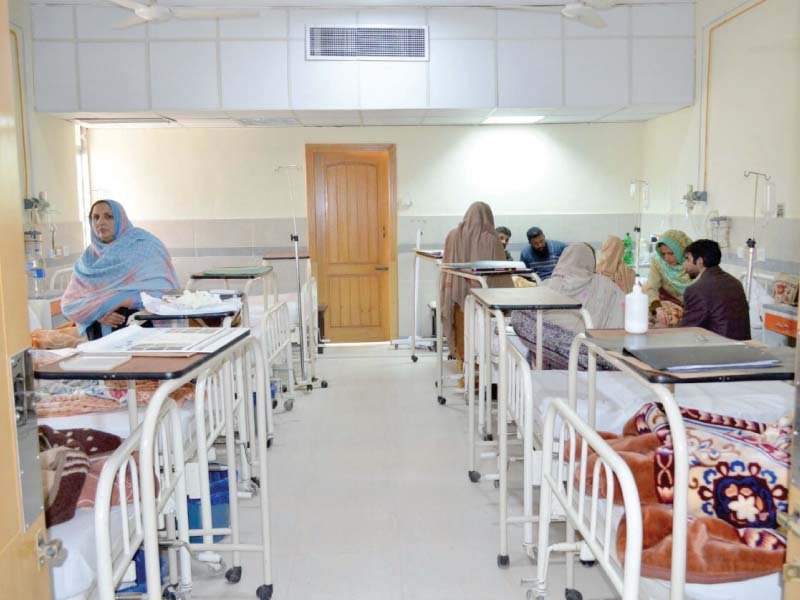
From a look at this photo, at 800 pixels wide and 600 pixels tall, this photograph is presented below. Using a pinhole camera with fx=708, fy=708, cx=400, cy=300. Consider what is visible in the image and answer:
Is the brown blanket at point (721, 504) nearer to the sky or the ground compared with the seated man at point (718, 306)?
nearer to the ground

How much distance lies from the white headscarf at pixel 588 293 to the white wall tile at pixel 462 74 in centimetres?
211

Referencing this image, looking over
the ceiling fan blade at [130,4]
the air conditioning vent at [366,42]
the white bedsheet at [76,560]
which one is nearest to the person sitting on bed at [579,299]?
the air conditioning vent at [366,42]

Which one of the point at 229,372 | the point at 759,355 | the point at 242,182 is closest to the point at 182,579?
the point at 229,372

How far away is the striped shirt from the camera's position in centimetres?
689

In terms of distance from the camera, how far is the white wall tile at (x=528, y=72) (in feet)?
19.5

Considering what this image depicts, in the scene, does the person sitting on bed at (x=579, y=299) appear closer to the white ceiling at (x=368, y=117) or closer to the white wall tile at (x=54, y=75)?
the white ceiling at (x=368, y=117)

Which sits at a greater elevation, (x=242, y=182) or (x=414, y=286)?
(x=242, y=182)

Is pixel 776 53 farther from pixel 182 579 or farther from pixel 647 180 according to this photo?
pixel 182 579

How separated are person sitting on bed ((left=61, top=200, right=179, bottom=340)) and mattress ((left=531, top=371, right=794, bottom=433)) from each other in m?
2.22

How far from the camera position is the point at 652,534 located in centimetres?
159

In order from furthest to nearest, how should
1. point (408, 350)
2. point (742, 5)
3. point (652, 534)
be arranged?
point (408, 350) < point (742, 5) < point (652, 534)

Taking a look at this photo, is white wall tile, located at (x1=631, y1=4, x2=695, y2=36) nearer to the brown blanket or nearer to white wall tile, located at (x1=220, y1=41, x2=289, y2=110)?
white wall tile, located at (x1=220, y1=41, x2=289, y2=110)

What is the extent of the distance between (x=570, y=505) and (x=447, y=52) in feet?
15.9

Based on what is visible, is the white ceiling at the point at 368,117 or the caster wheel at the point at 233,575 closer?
the caster wheel at the point at 233,575
